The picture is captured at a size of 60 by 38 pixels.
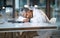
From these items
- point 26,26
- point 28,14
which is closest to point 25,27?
point 26,26

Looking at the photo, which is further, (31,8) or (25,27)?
(31,8)

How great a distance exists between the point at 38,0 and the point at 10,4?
0.66ft

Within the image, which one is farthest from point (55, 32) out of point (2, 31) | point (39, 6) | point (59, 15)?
point (2, 31)

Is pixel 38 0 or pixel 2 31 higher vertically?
pixel 38 0

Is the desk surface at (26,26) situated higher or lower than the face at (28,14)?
lower

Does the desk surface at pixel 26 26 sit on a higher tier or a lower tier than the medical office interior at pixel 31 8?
lower

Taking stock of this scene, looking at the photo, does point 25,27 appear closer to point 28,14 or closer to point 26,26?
point 26,26

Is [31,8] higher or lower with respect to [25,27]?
higher

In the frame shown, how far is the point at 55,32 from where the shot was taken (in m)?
0.87

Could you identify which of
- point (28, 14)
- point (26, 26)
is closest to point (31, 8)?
point (28, 14)

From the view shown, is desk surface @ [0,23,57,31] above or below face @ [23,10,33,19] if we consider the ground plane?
below

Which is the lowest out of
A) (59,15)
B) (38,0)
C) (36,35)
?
(36,35)

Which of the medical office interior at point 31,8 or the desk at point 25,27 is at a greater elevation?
the medical office interior at point 31,8

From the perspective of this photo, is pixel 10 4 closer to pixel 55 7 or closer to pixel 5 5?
pixel 5 5
